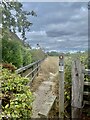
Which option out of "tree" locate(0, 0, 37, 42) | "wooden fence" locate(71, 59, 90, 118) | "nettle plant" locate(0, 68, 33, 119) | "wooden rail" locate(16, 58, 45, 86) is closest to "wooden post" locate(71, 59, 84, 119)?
"wooden fence" locate(71, 59, 90, 118)

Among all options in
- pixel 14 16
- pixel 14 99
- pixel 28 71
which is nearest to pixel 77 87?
pixel 14 99

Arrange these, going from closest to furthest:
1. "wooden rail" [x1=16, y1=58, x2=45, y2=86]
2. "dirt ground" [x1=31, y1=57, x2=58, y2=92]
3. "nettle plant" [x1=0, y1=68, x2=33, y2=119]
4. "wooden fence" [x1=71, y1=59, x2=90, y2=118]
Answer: "nettle plant" [x1=0, y1=68, x2=33, y2=119]
"wooden fence" [x1=71, y1=59, x2=90, y2=118]
"wooden rail" [x1=16, y1=58, x2=45, y2=86]
"dirt ground" [x1=31, y1=57, x2=58, y2=92]

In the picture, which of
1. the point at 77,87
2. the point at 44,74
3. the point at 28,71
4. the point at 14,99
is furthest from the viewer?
the point at 44,74

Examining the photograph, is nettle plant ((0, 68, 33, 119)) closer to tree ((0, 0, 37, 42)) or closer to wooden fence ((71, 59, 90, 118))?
wooden fence ((71, 59, 90, 118))

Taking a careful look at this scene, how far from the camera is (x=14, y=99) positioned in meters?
3.50

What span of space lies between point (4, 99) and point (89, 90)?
2.29 m

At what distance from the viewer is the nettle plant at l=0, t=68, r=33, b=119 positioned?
3.21 meters

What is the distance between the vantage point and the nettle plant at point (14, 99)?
3209mm

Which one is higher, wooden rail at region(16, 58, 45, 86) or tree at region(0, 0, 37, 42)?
tree at region(0, 0, 37, 42)

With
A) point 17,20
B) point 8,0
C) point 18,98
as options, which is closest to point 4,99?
point 18,98

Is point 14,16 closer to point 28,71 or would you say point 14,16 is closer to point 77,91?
point 28,71

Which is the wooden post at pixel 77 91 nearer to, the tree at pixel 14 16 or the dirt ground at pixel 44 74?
the dirt ground at pixel 44 74

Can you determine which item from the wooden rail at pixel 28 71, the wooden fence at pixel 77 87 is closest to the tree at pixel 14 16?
the wooden rail at pixel 28 71

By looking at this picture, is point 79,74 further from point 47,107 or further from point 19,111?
point 19,111
